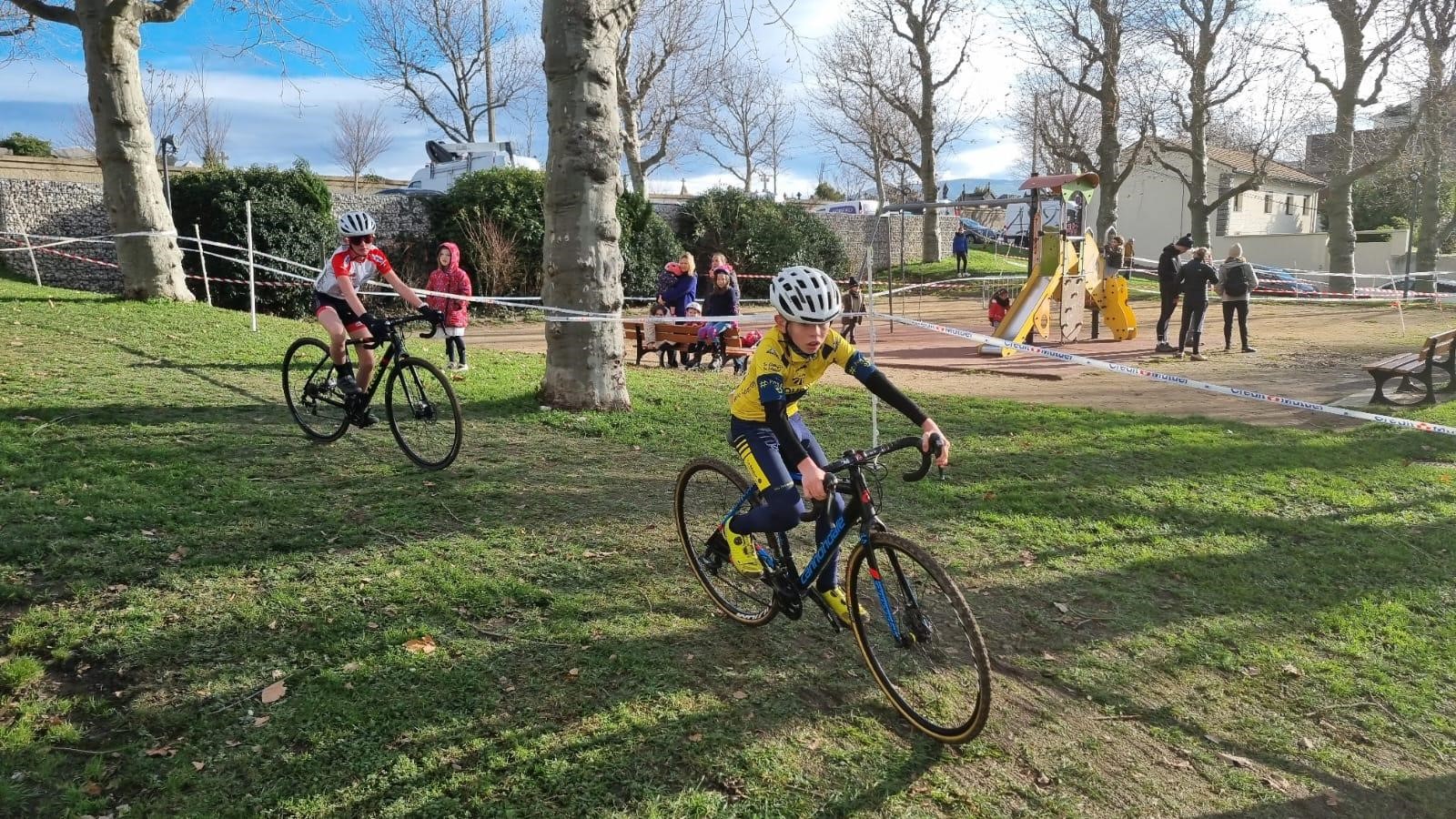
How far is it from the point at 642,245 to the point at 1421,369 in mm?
17638

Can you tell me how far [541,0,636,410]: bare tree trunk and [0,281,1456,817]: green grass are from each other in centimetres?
103

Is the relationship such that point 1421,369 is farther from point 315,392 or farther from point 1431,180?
point 1431,180

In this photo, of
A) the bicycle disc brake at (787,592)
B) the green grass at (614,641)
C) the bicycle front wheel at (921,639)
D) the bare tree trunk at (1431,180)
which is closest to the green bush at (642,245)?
the green grass at (614,641)

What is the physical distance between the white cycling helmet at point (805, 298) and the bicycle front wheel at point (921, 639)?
97cm

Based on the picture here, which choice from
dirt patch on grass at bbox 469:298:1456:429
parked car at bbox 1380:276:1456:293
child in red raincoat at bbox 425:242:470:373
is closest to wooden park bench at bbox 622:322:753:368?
dirt patch on grass at bbox 469:298:1456:429

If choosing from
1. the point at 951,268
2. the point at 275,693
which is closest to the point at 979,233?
the point at 951,268

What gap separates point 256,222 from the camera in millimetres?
17906

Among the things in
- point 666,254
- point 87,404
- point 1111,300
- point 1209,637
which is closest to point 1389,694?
point 1209,637

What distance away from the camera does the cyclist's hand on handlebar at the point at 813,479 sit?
3.60 m

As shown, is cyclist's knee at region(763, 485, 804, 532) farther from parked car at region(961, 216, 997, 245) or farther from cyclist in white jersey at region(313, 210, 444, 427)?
parked car at region(961, 216, 997, 245)

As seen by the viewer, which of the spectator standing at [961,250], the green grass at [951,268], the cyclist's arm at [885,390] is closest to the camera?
the cyclist's arm at [885,390]

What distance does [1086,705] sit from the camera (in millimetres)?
4012

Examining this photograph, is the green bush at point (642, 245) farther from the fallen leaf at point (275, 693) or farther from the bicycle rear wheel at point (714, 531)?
the fallen leaf at point (275, 693)

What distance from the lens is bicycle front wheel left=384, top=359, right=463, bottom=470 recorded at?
21.2 ft
